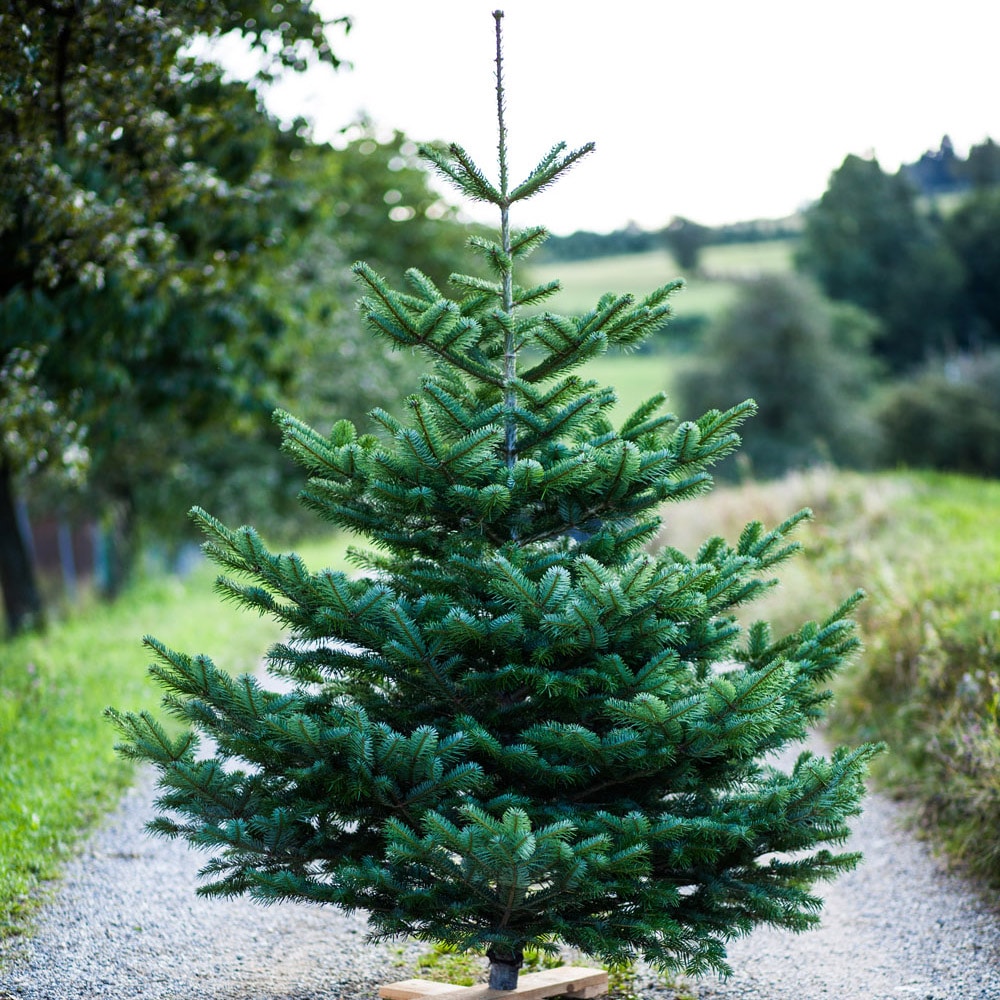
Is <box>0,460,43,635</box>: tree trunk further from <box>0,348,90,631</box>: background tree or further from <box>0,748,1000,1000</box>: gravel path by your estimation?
<box>0,748,1000,1000</box>: gravel path

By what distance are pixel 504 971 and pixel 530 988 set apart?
0.47 feet

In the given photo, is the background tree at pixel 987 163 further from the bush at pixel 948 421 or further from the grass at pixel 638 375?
the bush at pixel 948 421

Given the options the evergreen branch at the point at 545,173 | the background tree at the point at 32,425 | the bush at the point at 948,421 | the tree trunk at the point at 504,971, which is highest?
the evergreen branch at the point at 545,173

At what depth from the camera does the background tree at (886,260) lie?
1973 inches

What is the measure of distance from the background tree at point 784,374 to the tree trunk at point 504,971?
3518 centimetres

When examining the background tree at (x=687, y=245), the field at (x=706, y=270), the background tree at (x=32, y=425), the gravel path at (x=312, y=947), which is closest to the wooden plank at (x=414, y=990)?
the gravel path at (x=312, y=947)

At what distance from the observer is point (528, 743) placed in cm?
371

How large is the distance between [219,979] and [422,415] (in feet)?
8.70

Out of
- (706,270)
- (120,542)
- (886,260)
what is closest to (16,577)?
(120,542)

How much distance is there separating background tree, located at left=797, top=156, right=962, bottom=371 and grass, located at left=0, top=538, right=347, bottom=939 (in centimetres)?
4398

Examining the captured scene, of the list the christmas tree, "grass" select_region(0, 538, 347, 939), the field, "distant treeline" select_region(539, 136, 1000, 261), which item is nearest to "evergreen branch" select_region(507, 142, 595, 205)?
the christmas tree

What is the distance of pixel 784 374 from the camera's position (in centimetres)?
4038

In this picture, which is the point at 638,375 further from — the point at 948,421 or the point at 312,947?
the point at 312,947

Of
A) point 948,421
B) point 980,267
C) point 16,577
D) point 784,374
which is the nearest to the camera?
point 16,577
